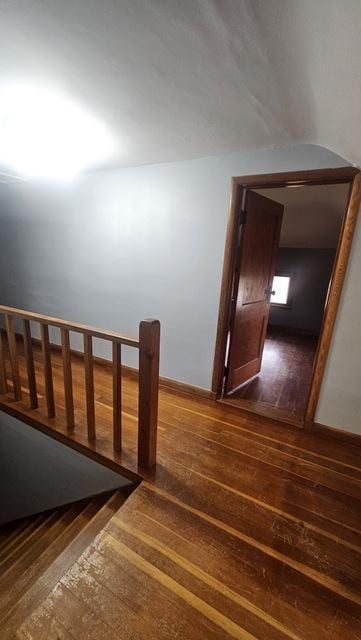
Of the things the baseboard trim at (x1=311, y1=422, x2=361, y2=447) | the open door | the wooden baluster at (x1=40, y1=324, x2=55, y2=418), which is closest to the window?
the open door

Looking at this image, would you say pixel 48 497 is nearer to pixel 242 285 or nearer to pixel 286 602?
pixel 286 602

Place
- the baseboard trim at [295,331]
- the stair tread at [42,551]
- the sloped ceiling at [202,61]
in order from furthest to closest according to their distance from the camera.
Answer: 1. the baseboard trim at [295,331]
2. the stair tread at [42,551]
3. the sloped ceiling at [202,61]

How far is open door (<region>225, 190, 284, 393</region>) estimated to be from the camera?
2.22 metres

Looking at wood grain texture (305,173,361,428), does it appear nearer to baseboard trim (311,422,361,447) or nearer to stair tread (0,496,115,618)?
baseboard trim (311,422,361,447)

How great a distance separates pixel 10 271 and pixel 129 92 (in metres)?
3.12

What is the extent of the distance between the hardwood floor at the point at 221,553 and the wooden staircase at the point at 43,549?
0.09m

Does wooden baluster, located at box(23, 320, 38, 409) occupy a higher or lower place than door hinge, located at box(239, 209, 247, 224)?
lower

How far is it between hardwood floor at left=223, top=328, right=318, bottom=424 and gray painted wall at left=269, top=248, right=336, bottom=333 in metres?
0.95

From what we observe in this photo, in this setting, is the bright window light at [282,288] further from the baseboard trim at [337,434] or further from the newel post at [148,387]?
the newel post at [148,387]

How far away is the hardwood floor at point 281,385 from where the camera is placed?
2371mm

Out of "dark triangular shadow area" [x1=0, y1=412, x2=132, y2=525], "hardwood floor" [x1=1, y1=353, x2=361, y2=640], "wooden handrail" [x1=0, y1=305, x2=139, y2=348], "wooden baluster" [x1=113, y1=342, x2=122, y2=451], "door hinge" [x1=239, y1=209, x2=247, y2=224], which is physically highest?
"door hinge" [x1=239, y1=209, x2=247, y2=224]

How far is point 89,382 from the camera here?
1676 millimetres

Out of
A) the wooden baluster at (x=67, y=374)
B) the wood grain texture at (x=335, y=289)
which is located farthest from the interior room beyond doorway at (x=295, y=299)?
the wooden baluster at (x=67, y=374)

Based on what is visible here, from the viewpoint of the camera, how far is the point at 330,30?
2.52ft
